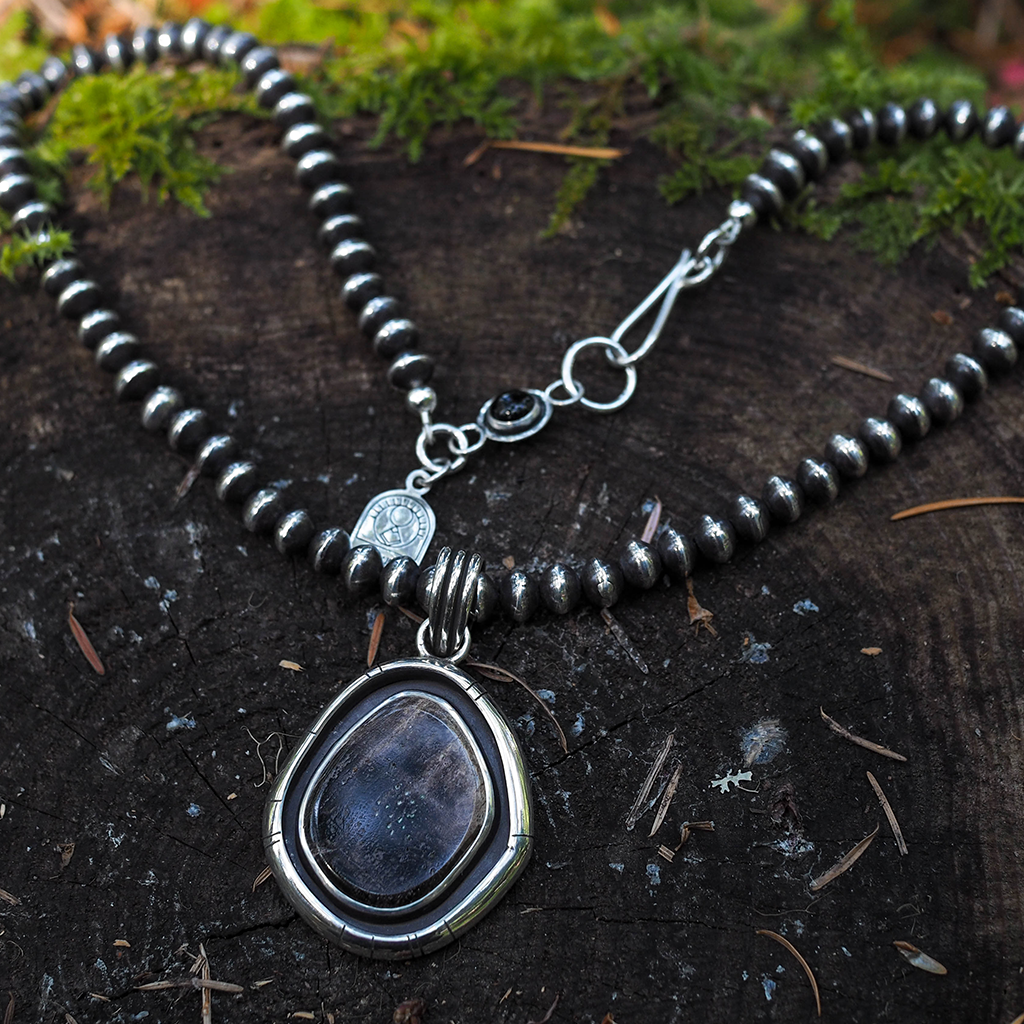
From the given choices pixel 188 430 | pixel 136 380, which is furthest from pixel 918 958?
pixel 136 380

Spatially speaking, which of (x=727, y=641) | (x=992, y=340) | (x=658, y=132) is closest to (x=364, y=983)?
(x=727, y=641)

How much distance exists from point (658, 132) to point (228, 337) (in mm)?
1541

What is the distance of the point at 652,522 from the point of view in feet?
8.03

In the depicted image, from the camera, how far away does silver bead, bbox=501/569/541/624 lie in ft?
7.40

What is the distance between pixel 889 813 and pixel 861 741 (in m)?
0.16

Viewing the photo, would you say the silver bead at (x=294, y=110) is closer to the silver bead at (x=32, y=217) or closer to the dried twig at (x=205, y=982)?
the silver bead at (x=32, y=217)

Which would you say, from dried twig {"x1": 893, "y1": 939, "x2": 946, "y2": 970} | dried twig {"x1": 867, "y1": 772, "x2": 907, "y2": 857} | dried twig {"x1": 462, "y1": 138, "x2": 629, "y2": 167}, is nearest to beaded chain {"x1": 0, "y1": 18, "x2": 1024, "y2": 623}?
dried twig {"x1": 462, "y1": 138, "x2": 629, "y2": 167}

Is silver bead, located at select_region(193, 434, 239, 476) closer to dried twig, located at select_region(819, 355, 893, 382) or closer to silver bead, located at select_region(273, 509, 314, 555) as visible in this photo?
silver bead, located at select_region(273, 509, 314, 555)

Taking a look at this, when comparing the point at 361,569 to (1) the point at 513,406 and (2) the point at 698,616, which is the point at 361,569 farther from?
(2) the point at 698,616

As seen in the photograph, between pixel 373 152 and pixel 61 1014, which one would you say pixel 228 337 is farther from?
pixel 61 1014

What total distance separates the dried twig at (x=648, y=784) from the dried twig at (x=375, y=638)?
28.6 inches

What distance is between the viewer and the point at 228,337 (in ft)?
9.05

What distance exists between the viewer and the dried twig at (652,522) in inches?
95.3

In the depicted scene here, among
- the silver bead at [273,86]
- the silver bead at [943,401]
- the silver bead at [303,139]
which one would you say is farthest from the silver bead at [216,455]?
the silver bead at [943,401]
